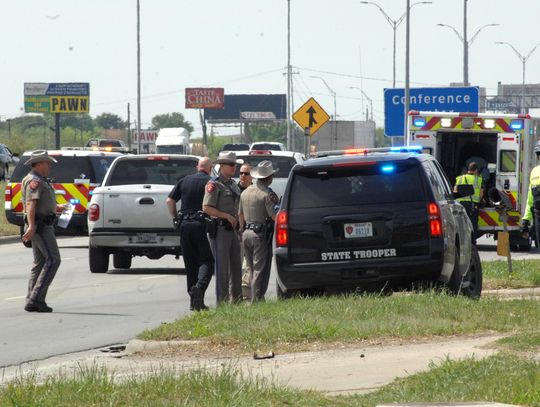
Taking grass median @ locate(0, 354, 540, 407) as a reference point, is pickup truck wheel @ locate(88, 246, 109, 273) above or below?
below

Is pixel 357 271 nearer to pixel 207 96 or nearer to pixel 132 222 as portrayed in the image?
pixel 132 222

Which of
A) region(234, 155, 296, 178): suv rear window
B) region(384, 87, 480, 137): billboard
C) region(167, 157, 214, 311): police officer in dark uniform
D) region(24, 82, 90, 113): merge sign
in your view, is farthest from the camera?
region(24, 82, 90, 113): merge sign

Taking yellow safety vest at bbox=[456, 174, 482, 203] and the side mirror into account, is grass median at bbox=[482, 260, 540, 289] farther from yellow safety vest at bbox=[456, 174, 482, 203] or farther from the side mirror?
yellow safety vest at bbox=[456, 174, 482, 203]

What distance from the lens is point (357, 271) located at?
15094mm

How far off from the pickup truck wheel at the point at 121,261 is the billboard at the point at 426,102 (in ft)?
81.6

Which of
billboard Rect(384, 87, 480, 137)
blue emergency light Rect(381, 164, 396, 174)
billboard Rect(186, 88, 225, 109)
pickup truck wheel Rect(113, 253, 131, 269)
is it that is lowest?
pickup truck wheel Rect(113, 253, 131, 269)

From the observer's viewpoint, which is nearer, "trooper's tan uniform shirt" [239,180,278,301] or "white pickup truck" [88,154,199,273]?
"trooper's tan uniform shirt" [239,180,278,301]

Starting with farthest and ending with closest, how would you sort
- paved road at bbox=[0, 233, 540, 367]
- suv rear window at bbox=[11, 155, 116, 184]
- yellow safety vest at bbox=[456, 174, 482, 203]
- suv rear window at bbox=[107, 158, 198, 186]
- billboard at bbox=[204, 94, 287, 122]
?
billboard at bbox=[204, 94, 287, 122]
suv rear window at bbox=[11, 155, 116, 184]
yellow safety vest at bbox=[456, 174, 482, 203]
suv rear window at bbox=[107, 158, 198, 186]
paved road at bbox=[0, 233, 540, 367]

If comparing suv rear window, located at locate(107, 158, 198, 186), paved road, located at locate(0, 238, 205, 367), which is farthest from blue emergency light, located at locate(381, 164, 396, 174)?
suv rear window, located at locate(107, 158, 198, 186)

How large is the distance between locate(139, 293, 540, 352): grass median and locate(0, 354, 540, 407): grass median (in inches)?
102

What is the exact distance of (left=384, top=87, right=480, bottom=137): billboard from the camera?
48.3m

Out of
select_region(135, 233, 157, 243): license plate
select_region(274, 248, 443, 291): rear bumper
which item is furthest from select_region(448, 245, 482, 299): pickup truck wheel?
select_region(135, 233, 157, 243): license plate

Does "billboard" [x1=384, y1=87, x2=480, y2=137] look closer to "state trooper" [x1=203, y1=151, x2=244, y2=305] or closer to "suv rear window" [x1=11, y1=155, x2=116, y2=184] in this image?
"suv rear window" [x1=11, y1=155, x2=116, y2=184]

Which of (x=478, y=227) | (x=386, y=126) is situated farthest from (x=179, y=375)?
(x=386, y=126)
